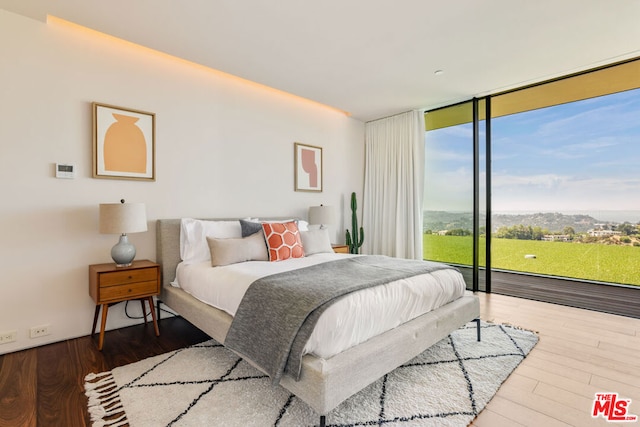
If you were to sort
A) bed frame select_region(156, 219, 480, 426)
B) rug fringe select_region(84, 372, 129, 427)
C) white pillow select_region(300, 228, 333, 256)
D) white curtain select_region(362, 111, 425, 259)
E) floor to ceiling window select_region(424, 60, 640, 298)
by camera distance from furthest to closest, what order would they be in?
white curtain select_region(362, 111, 425, 259)
floor to ceiling window select_region(424, 60, 640, 298)
white pillow select_region(300, 228, 333, 256)
rug fringe select_region(84, 372, 129, 427)
bed frame select_region(156, 219, 480, 426)

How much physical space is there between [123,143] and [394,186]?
371cm

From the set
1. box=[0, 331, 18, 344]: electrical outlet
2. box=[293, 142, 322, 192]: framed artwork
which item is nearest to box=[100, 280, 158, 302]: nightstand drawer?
box=[0, 331, 18, 344]: electrical outlet

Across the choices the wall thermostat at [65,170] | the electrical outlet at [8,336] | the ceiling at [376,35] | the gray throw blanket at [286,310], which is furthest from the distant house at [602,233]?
the electrical outlet at [8,336]

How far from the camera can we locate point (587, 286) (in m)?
4.49

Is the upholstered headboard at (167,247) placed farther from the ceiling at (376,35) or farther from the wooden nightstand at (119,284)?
the ceiling at (376,35)

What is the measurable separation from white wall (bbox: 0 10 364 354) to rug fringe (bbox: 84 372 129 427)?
993 millimetres

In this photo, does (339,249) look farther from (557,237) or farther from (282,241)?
(557,237)

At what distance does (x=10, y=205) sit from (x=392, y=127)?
4.68 m

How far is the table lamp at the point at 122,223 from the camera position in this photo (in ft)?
8.35

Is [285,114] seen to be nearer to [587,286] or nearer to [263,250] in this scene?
[263,250]

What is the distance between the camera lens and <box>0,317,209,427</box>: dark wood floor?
169cm

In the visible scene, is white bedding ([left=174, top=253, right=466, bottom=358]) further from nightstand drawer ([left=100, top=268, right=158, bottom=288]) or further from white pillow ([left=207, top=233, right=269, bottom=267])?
nightstand drawer ([left=100, top=268, right=158, bottom=288])

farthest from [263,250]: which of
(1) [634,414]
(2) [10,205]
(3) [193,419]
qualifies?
(1) [634,414]

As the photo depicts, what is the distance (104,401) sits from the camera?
1803 millimetres
